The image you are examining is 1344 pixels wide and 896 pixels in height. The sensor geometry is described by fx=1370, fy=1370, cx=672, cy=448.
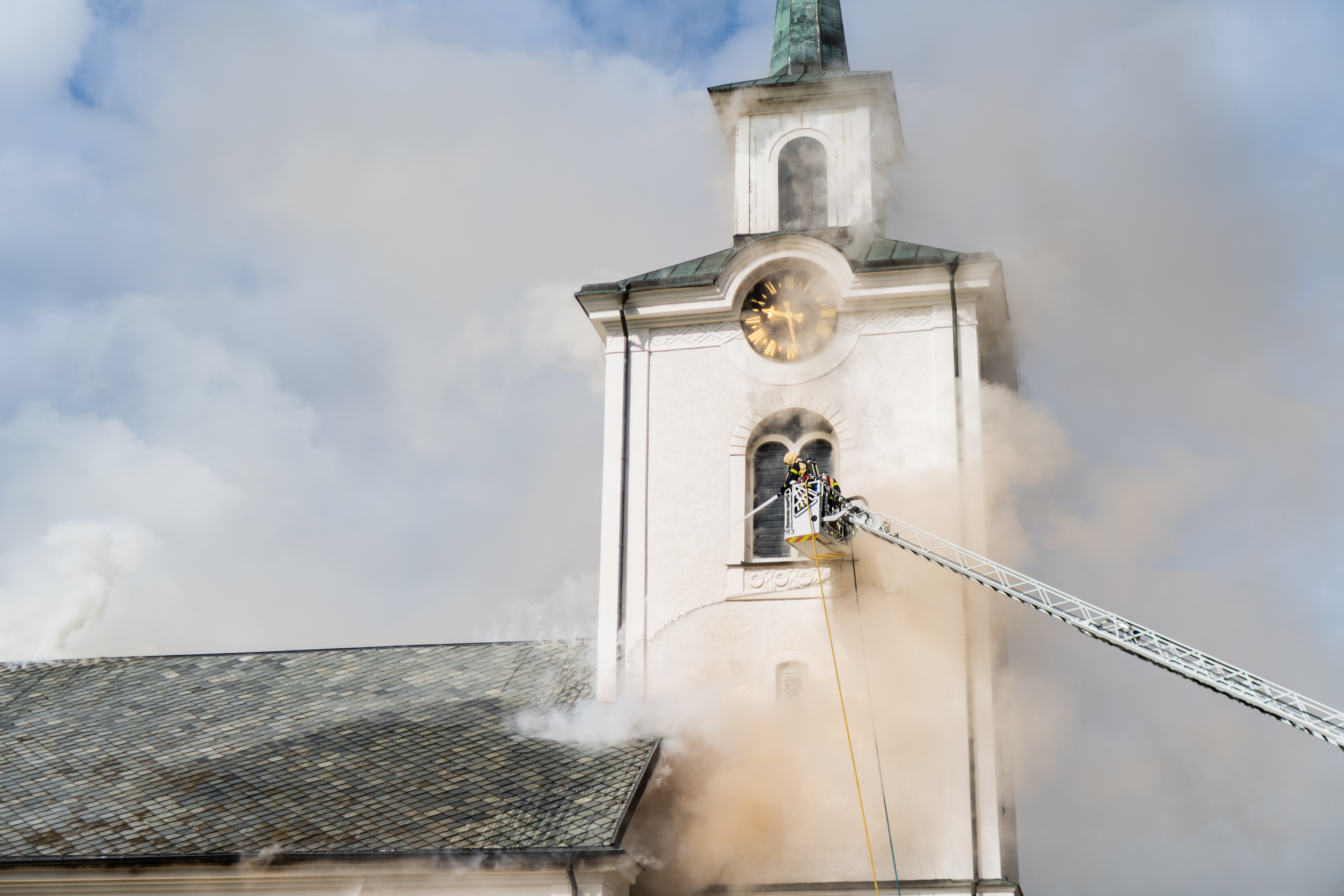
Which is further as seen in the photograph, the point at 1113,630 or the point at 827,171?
the point at 827,171

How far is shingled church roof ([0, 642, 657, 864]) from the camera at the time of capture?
18.0m

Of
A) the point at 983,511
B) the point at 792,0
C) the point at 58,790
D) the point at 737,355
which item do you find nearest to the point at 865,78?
the point at 792,0

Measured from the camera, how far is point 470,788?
62.0 feet

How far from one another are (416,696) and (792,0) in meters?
16.0

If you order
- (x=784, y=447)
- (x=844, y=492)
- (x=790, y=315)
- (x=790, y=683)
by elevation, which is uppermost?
(x=790, y=315)

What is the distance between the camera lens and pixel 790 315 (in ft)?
75.3

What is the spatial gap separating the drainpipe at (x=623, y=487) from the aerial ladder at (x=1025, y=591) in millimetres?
2769

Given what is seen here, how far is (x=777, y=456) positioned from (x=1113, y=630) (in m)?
6.57

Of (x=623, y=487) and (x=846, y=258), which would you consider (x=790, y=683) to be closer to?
(x=623, y=487)

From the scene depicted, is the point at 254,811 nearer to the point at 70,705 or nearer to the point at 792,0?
the point at 70,705

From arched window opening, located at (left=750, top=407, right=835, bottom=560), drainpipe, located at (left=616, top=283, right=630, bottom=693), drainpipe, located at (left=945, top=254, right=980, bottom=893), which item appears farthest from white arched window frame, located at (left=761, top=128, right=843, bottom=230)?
arched window opening, located at (left=750, top=407, right=835, bottom=560)

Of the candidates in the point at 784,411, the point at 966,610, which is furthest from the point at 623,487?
the point at 966,610

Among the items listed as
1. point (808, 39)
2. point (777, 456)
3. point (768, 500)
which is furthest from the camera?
point (808, 39)

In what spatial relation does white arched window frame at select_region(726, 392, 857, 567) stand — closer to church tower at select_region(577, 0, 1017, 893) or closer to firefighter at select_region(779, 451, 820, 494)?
church tower at select_region(577, 0, 1017, 893)
